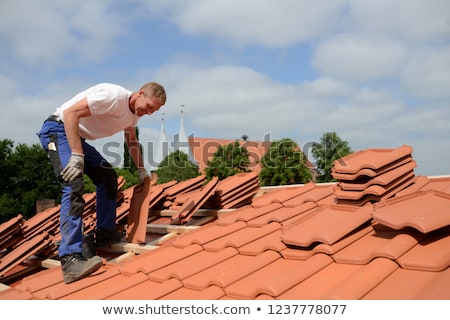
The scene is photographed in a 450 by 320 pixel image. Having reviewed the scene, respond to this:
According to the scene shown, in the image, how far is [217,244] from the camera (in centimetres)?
292

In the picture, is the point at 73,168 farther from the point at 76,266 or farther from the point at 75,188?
the point at 76,266

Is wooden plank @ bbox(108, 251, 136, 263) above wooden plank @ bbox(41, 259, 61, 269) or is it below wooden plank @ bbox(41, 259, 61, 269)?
above

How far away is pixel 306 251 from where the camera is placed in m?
2.41

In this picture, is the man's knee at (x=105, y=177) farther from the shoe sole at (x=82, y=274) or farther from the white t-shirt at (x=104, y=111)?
the shoe sole at (x=82, y=274)

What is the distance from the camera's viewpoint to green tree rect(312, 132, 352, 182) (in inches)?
1388

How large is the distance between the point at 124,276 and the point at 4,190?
1199 inches

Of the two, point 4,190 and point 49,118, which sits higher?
point 49,118

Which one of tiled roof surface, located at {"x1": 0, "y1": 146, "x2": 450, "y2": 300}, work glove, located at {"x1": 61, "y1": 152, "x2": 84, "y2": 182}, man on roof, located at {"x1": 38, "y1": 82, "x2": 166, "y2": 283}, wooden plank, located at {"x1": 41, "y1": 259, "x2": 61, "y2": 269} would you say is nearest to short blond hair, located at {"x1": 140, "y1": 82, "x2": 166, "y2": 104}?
man on roof, located at {"x1": 38, "y1": 82, "x2": 166, "y2": 283}

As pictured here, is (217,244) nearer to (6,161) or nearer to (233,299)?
(233,299)

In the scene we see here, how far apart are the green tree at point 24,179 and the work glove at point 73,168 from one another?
28812 mm

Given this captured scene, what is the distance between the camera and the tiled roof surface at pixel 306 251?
194 centimetres

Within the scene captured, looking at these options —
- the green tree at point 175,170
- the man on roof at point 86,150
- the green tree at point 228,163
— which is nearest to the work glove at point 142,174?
the man on roof at point 86,150

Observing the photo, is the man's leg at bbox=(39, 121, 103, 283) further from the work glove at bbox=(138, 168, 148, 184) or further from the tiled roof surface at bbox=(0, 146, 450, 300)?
the work glove at bbox=(138, 168, 148, 184)

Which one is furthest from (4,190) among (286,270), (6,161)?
(286,270)
